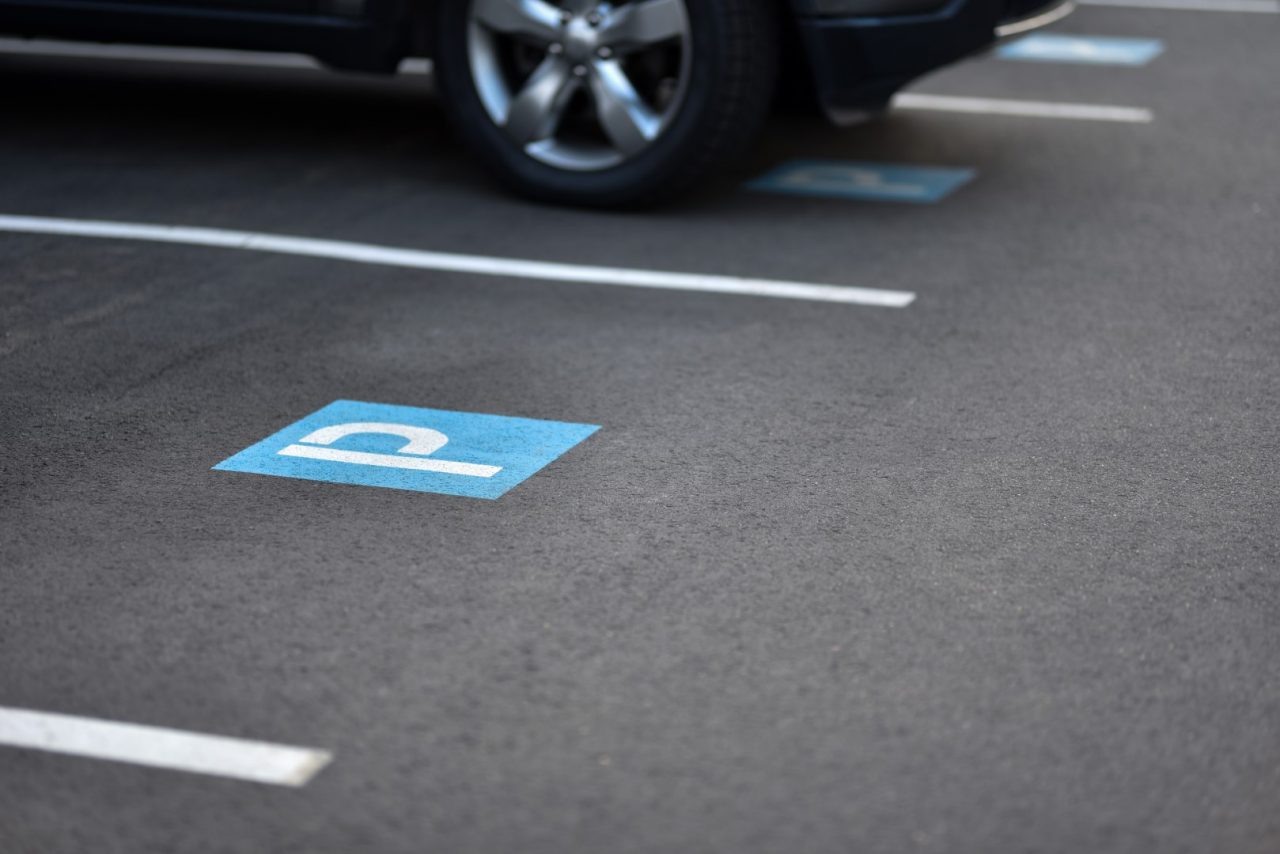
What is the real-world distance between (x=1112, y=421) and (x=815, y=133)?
365 cm

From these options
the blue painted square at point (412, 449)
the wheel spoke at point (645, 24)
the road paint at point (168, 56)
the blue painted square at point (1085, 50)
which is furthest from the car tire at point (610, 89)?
the blue painted square at point (1085, 50)

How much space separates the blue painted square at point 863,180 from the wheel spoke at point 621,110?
2.50 ft

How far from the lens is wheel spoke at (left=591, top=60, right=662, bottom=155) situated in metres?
6.23

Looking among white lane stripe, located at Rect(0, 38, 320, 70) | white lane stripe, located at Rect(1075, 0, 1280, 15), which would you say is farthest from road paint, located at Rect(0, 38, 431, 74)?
white lane stripe, located at Rect(1075, 0, 1280, 15)

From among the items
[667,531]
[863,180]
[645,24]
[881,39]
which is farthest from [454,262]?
[667,531]

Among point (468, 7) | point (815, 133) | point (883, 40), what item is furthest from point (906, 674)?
point (815, 133)

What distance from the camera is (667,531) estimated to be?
149 inches

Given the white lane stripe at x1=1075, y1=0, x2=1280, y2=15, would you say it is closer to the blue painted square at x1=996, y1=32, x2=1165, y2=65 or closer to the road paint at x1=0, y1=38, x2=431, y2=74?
the blue painted square at x1=996, y1=32, x2=1165, y2=65

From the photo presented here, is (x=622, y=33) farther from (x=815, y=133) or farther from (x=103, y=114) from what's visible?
(x=103, y=114)

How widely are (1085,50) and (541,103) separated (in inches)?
177

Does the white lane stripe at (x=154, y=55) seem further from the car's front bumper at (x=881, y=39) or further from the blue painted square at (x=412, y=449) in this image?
the blue painted square at (x=412, y=449)

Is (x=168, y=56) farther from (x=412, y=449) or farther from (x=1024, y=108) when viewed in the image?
(x=412, y=449)

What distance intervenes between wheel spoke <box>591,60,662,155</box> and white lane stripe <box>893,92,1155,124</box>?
7.83 feet

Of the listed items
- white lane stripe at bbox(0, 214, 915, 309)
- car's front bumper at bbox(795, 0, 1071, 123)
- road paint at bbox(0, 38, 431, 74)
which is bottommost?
white lane stripe at bbox(0, 214, 915, 309)
